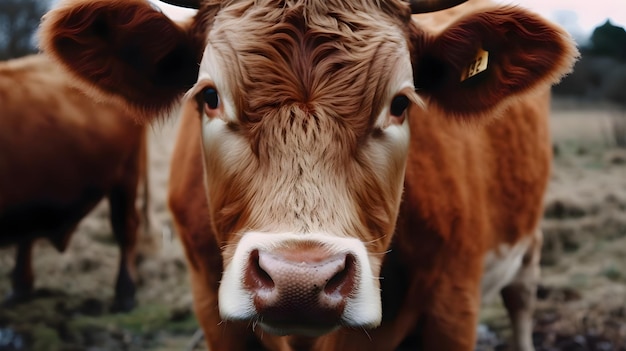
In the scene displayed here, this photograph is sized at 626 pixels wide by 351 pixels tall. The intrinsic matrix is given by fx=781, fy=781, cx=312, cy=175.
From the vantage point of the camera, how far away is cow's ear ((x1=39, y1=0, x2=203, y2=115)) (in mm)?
2383

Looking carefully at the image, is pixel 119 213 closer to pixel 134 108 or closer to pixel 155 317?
pixel 155 317

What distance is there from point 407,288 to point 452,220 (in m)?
0.31

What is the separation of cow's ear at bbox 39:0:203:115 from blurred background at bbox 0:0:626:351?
2.36 m

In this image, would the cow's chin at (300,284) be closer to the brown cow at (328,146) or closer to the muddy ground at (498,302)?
the brown cow at (328,146)

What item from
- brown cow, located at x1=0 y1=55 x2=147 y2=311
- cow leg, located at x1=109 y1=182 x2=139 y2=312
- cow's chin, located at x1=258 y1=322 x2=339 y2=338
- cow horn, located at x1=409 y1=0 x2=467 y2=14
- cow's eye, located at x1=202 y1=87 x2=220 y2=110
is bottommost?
cow leg, located at x1=109 y1=182 x2=139 y2=312

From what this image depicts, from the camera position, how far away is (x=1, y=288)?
20.9 feet

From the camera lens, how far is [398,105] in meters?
2.29

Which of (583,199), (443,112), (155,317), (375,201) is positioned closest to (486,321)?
(583,199)

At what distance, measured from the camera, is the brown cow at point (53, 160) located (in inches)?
215

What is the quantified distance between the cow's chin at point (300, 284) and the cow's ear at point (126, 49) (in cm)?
78

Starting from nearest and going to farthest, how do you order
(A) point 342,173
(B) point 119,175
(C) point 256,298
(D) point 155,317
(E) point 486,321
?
1. (C) point 256,298
2. (A) point 342,173
3. (E) point 486,321
4. (D) point 155,317
5. (B) point 119,175

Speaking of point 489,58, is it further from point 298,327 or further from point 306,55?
point 298,327

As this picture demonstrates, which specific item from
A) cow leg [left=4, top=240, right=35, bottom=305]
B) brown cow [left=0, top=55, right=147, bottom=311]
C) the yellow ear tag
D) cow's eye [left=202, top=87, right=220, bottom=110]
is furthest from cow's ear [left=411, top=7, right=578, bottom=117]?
cow leg [left=4, top=240, right=35, bottom=305]

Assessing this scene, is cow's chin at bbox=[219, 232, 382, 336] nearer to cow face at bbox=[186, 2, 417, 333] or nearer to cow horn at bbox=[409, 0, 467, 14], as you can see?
cow face at bbox=[186, 2, 417, 333]
